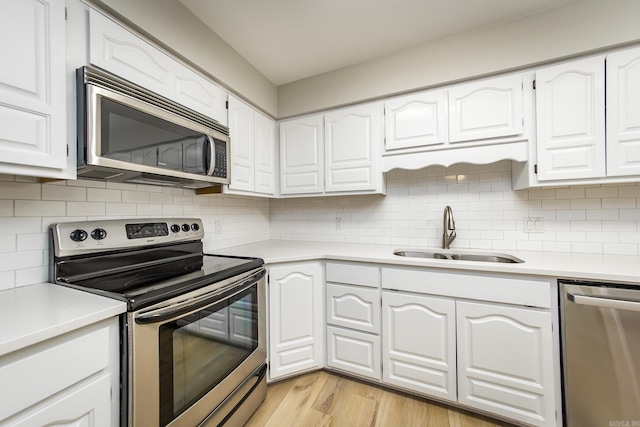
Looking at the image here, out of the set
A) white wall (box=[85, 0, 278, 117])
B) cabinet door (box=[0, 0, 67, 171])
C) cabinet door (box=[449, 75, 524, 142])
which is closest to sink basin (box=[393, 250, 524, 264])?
cabinet door (box=[449, 75, 524, 142])

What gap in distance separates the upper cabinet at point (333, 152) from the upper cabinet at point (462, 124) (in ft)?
0.41

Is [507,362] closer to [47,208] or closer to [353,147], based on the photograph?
[353,147]

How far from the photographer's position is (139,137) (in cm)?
117

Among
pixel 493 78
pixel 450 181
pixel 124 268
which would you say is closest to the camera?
pixel 124 268

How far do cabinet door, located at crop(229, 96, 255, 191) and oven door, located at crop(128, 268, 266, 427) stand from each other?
0.73m

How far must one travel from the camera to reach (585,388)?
1213 mm

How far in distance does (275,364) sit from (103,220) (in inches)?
52.3

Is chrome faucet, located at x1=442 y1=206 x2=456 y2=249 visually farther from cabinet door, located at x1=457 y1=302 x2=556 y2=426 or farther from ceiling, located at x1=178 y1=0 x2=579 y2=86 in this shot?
ceiling, located at x1=178 y1=0 x2=579 y2=86

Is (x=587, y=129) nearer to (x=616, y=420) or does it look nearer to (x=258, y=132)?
(x=616, y=420)

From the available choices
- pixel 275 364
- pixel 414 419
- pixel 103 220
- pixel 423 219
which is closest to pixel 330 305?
pixel 275 364

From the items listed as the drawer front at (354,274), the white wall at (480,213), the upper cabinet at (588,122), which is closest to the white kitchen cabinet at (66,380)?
the drawer front at (354,274)

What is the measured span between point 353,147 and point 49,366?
Answer: 1954 millimetres

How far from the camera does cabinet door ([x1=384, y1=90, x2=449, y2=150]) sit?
1.79m

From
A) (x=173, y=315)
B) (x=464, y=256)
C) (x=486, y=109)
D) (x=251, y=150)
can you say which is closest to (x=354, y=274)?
(x=464, y=256)
